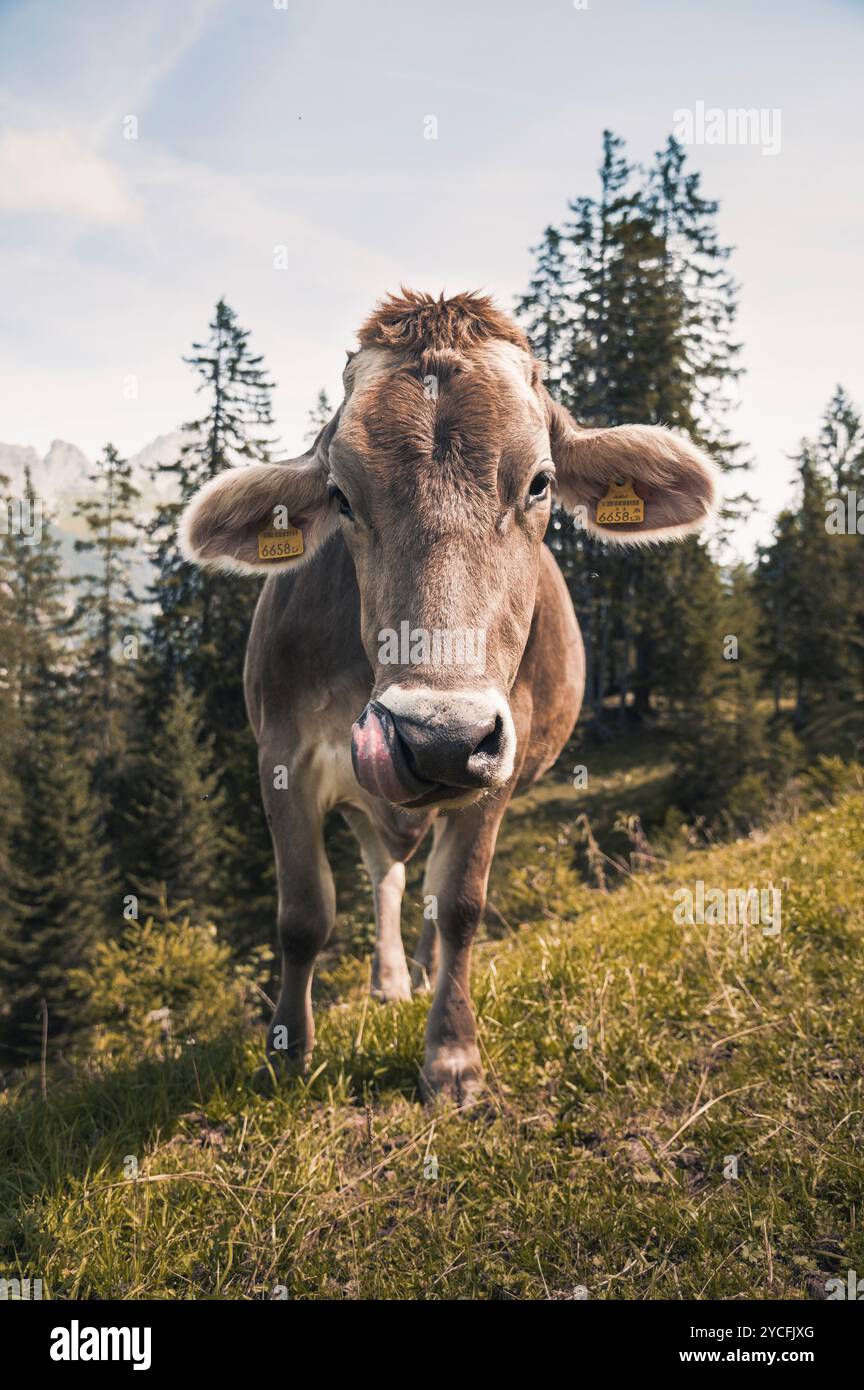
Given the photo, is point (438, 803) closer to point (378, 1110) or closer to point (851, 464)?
point (378, 1110)

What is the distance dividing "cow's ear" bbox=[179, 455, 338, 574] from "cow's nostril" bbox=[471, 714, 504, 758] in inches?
70.4

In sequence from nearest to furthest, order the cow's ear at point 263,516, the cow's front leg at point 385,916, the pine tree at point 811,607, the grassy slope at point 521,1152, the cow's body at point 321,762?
1. the grassy slope at point 521,1152
2. the cow's ear at point 263,516
3. the cow's body at point 321,762
4. the cow's front leg at point 385,916
5. the pine tree at point 811,607

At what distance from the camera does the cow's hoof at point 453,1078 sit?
366 centimetres

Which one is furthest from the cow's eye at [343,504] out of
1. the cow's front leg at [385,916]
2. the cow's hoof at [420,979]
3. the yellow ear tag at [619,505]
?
the cow's hoof at [420,979]

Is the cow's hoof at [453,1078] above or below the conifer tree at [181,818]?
below

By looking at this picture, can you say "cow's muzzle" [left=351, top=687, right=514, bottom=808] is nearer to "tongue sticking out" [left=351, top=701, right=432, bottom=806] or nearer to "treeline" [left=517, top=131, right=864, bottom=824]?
"tongue sticking out" [left=351, top=701, right=432, bottom=806]

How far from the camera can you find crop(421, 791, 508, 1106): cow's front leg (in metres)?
3.76

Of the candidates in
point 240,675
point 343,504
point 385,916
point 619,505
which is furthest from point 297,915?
point 240,675

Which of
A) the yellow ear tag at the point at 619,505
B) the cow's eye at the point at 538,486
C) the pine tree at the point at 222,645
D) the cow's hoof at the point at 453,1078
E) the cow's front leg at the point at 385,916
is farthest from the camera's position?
the pine tree at the point at 222,645

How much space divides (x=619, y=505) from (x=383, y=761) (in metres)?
2.21

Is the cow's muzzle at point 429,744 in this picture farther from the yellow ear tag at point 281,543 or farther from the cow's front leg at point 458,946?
the yellow ear tag at point 281,543

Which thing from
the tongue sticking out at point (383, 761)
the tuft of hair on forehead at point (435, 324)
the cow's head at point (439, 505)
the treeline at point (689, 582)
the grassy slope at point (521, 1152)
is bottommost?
the grassy slope at point (521, 1152)

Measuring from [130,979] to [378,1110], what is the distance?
18.3 metres
